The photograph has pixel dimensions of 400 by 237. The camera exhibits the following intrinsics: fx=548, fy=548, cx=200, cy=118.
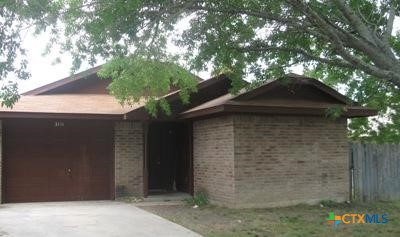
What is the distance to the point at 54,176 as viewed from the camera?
16.6 meters

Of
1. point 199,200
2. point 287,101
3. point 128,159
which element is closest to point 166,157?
point 128,159

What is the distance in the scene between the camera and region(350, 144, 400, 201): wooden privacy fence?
1659 cm

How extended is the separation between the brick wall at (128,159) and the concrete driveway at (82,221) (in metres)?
1.46

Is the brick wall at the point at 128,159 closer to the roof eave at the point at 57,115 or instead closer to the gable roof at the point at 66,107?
the gable roof at the point at 66,107

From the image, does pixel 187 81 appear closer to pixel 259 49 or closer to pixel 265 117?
pixel 265 117

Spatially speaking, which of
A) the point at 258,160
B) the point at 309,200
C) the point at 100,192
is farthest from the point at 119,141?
the point at 309,200

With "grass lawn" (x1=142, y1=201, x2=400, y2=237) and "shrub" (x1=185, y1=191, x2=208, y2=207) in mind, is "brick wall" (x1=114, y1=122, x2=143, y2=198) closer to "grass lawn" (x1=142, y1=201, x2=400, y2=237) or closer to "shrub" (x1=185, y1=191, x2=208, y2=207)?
"shrub" (x1=185, y1=191, x2=208, y2=207)

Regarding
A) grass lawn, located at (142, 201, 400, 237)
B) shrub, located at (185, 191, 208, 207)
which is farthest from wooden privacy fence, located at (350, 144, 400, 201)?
shrub, located at (185, 191, 208, 207)

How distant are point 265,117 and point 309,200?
2.65 m

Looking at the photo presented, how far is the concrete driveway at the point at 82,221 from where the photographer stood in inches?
413

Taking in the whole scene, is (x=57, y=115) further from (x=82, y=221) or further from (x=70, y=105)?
(x=82, y=221)

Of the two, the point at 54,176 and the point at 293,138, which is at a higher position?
the point at 293,138

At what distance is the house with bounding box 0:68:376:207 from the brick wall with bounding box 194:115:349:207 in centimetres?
3

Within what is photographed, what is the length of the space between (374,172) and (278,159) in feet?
12.9
